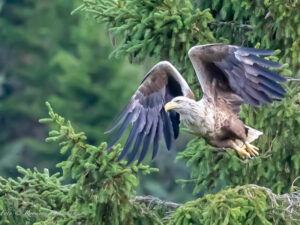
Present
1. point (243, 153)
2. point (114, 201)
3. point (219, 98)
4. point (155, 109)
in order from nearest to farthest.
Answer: point (114, 201) < point (243, 153) < point (219, 98) < point (155, 109)

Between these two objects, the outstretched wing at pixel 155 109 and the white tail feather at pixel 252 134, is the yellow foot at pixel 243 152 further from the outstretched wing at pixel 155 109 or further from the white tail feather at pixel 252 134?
the outstretched wing at pixel 155 109

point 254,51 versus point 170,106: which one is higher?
point 254,51

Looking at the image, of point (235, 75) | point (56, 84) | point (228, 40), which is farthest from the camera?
point (56, 84)

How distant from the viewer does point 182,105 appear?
8.45 metres

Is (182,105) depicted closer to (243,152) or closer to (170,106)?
(170,106)

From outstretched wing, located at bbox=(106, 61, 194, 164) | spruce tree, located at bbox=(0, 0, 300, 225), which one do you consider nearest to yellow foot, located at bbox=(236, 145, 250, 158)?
spruce tree, located at bbox=(0, 0, 300, 225)

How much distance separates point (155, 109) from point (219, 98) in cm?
70

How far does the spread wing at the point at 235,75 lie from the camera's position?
324 inches

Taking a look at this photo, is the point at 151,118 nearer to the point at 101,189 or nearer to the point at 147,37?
the point at 147,37

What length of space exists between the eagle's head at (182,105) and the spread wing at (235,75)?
0.22 m

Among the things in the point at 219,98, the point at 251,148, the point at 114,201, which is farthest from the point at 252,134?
the point at 114,201

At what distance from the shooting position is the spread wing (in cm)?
823

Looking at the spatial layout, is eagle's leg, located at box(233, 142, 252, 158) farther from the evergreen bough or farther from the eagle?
the evergreen bough

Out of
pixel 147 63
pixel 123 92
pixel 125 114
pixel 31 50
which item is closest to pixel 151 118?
pixel 125 114
